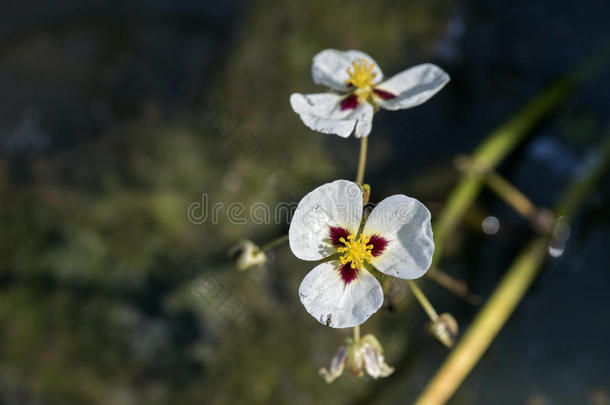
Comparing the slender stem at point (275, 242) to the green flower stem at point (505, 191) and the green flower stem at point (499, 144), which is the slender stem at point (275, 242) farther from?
the green flower stem at point (505, 191)

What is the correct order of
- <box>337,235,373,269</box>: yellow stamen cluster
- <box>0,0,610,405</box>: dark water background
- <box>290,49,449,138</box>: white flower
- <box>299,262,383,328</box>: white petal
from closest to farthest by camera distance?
<box>299,262,383,328</box>: white petal, <box>337,235,373,269</box>: yellow stamen cluster, <box>290,49,449,138</box>: white flower, <box>0,0,610,405</box>: dark water background

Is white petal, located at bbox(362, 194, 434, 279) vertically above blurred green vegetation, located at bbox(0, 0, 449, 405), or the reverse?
white petal, located at bbox(362, 194, 434, 279)

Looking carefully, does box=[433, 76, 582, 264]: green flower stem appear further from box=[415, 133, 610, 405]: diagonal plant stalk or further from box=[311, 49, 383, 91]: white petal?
box=[311, 49, 383, 91]: white petal

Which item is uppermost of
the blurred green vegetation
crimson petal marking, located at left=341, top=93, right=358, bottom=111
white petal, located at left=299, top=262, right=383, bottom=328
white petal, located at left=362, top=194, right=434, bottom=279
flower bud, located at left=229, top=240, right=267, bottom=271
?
crimson petal marking, located at left=341, top=93, right=358, bottom=111

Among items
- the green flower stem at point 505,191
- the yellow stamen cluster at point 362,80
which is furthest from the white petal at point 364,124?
the green flower stem at point 505,191

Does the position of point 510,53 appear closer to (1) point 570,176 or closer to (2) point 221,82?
(1) point 570,176

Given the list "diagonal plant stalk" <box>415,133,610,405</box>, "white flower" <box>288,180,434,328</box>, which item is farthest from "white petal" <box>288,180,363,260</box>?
"diagonal plant stalk" <box>415,133,610,405</box>

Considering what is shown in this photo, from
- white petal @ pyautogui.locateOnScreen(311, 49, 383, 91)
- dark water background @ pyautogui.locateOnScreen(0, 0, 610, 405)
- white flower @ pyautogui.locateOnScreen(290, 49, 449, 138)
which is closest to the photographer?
white flower @ pyautogui.locateOnScreen(290, 49, 449, 138)
